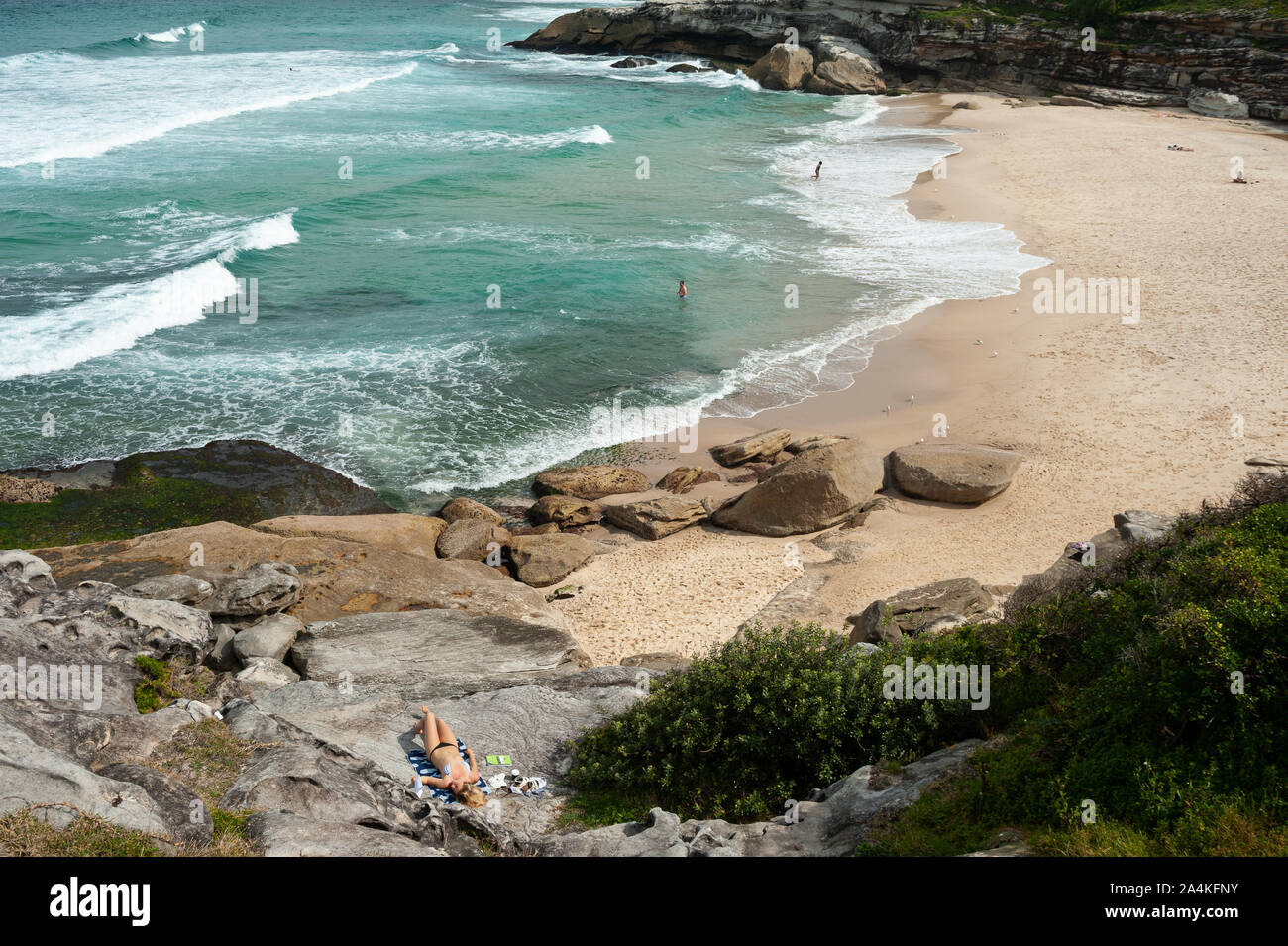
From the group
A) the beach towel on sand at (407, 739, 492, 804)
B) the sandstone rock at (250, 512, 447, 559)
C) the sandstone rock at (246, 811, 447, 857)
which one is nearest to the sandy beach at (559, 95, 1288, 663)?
the sandstone rock at (250, 512, 447, 559)

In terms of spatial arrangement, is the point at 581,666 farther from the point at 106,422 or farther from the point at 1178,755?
the point at 106,422

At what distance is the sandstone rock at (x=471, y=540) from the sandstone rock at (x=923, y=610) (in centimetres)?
691

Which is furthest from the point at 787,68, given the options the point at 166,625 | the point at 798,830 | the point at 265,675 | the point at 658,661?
the point at 798,830

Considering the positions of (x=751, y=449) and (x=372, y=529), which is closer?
(x=372, y=529)

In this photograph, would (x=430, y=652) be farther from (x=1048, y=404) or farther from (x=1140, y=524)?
(x=1048, y=404)

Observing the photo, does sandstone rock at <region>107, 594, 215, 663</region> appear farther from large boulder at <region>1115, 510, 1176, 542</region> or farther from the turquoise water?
large boulder at <region>1115, 510, 1176, 542</region>

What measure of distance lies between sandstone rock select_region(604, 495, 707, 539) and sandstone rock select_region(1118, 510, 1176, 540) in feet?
25.3

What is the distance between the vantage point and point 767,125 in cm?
5112

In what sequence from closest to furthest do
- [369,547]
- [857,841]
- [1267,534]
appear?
[857,841]
[1267,534]
[369,547]

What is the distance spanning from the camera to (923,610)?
1339cm

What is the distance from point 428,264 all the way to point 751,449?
15033mm

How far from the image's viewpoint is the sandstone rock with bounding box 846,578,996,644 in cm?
1279
